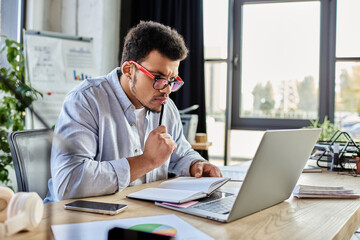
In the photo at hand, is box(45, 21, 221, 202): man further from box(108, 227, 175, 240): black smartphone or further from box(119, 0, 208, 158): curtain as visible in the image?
box(119, 0, 208, 158): curtain

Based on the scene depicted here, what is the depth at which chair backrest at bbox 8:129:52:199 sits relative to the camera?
4.45ft

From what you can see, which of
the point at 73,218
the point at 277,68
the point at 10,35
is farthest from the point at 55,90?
the point at 73,218

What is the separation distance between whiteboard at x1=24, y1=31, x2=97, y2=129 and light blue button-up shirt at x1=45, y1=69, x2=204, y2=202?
1685 mm

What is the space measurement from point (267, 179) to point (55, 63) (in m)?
2.78

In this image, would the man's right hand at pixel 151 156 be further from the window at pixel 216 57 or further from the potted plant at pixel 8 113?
the window at pixel 216 57

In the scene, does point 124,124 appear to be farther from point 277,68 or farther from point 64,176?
point 277,68

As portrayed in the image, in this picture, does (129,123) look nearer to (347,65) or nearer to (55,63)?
(55,63)

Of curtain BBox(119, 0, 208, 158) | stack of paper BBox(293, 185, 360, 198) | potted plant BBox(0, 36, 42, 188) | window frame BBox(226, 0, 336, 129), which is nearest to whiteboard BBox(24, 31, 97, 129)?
potted plant BBox(0, 36, 42, 188)

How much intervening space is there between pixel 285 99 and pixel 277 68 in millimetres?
331

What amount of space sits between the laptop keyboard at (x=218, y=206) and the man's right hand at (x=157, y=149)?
0.30 metres

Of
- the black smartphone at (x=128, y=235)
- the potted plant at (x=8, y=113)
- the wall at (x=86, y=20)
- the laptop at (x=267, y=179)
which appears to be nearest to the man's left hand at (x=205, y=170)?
the laptop at (x=267, y=179)

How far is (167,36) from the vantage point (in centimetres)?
157

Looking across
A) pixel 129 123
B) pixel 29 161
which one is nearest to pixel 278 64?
pixel 129 123

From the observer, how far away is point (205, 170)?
1.53 metres
